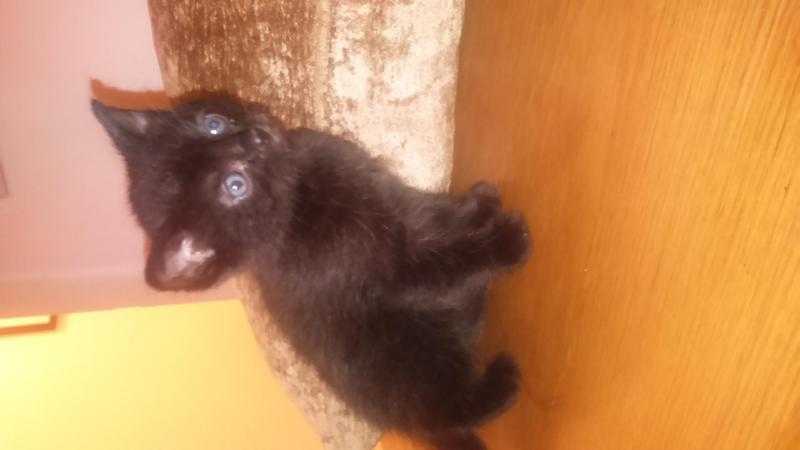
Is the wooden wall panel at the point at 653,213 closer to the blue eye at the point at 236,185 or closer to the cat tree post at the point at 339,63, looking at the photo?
the cat tree post at the point at 339,63

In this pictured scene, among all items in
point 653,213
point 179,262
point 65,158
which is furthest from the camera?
point 65,158

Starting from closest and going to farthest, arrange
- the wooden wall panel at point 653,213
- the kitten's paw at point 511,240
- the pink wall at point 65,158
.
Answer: the wooden wall panel at point 653,213 < the kitten's paw at point 511,240 < the pink wall at point 65,158

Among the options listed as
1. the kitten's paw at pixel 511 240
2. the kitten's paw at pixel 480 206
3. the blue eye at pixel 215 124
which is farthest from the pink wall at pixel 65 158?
the kitten's paw at pixel 511 240

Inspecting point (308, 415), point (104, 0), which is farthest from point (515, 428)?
point (104, 0)

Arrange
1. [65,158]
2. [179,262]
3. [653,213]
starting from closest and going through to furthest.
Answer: [653,213], [179,262], [65,158]

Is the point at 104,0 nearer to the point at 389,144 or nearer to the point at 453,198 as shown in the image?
the point at 389,144

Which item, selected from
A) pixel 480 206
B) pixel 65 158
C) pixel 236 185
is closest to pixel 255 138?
pixel 236 185

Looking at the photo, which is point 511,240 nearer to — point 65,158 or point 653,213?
point 653,213
